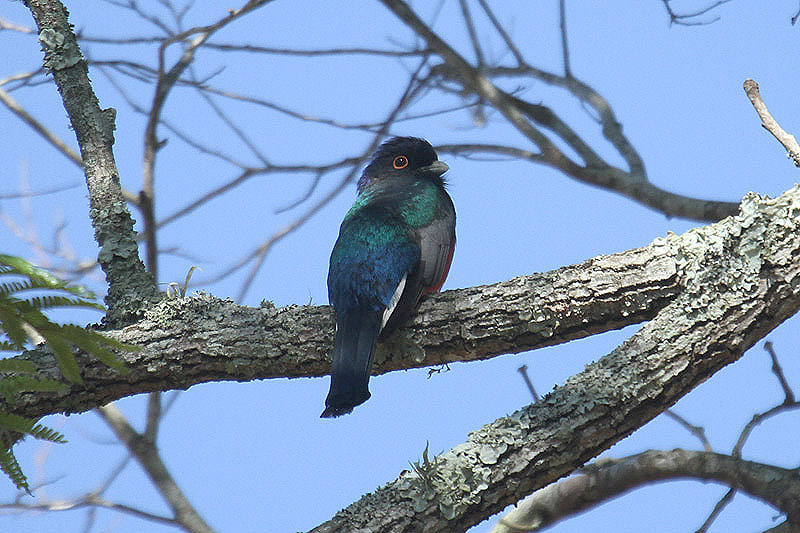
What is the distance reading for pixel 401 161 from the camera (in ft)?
17.5

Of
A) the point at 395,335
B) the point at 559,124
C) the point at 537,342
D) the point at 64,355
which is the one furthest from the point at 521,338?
the point at 559,124

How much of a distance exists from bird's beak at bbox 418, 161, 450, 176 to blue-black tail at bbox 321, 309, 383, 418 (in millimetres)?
1881

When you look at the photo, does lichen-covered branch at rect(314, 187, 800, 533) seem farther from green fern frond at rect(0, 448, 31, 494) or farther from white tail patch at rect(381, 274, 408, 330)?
green fern frond at rect(0, 448, 31, 494)

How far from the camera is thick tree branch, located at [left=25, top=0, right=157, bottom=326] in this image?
4.05 m

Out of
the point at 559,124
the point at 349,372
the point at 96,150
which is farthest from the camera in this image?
the point at 559,124

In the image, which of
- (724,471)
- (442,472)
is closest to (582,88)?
(724,471)

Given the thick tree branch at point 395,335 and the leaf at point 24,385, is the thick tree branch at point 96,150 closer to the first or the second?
the thick tree branch at point 395,335

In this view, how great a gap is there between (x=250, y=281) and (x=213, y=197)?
810 millimetres

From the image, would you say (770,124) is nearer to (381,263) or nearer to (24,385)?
(381,263)

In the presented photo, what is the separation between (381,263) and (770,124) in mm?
1763

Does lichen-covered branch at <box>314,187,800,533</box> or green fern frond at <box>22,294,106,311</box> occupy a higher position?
green fern frond at <box>22,294,106,311</box>

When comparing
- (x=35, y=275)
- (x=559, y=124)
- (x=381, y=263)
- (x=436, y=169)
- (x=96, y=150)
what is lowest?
(x=35, y=275)

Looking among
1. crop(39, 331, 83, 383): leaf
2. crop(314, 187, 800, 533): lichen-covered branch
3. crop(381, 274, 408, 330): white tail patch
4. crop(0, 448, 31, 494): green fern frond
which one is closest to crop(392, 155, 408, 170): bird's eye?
crop(381, 274, 408, 330): white tail patch

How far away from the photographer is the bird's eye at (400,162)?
5316 mm
